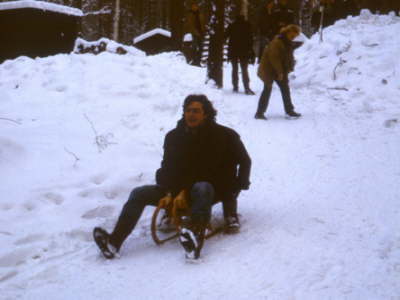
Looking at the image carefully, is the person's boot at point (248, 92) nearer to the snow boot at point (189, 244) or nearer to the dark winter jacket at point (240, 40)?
the dark winter jacket at point (240, 40)

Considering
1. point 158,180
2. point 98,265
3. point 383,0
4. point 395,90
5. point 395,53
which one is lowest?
point 98,265

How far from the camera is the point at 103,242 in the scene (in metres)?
3.76

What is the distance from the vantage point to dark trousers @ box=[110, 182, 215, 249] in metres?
3.83

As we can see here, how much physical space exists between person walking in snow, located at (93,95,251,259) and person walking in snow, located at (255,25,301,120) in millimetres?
4507

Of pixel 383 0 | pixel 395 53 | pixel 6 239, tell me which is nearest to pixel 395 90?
pixel 395 53

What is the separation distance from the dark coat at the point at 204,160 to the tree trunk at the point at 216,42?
7243 millimetres

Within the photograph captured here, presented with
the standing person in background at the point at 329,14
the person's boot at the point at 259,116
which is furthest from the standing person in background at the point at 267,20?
the standing person in background at the point at 329,14

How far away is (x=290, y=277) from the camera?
330 cm

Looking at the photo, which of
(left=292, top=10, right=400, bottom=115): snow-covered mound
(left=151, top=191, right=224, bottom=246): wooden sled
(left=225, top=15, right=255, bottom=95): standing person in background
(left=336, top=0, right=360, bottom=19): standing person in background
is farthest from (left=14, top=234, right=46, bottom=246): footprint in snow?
(left=336, top=0, right=360, bottom=19): standing person in background

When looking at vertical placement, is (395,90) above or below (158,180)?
above

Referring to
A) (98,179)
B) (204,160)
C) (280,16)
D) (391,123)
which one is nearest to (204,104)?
(204,160)

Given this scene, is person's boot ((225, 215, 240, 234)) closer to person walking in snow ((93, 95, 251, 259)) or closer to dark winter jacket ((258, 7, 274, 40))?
person walking in snow ((93, 95, 251, 259))

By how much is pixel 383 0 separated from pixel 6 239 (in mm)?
20382

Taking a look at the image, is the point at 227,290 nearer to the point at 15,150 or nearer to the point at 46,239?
the point at 46,239
